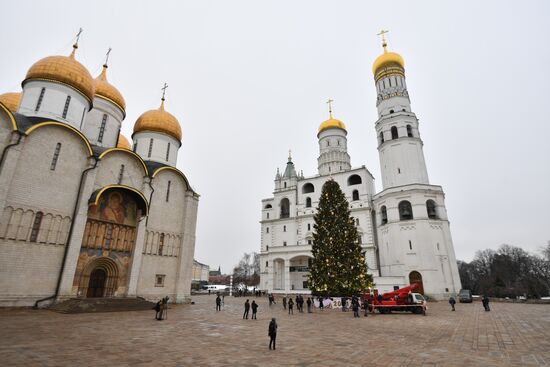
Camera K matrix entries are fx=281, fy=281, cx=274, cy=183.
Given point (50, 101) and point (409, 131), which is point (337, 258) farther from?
point (50, 101)

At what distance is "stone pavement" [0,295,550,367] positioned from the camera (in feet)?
21.7

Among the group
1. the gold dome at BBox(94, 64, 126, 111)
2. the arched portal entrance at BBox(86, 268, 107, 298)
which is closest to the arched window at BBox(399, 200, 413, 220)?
the arched portal entrance at BBox(86, 268, 107, 298)

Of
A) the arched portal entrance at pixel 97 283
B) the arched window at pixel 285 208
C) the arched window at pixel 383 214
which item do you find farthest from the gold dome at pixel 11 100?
the arched window at pixel 383 214

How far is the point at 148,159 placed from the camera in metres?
24.5

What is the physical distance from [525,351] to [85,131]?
92.5 ft

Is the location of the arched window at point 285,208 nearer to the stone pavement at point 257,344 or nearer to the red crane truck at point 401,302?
the red crane truck at point 401,302

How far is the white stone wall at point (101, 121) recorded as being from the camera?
23.0m

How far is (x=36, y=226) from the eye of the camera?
15.8 meters

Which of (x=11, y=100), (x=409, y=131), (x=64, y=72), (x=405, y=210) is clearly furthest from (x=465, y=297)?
(x=11, y=100)

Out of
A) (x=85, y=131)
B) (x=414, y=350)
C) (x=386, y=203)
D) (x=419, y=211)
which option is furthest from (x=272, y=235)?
(x=414, y=350)

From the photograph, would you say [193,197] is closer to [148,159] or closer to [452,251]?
[148,159]

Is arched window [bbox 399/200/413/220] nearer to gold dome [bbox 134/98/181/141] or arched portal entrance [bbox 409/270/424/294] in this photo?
arched portal entrance [bbox 409/270/424/294]

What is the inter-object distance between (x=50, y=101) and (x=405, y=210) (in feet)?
108

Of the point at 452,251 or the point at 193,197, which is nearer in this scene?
the point at 193,197
